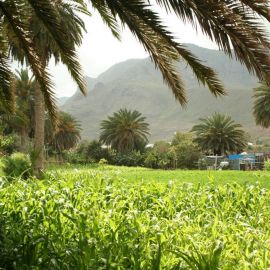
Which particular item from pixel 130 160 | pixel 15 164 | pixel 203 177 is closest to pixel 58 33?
pixel 15 164

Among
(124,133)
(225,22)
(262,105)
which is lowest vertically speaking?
(225,22)

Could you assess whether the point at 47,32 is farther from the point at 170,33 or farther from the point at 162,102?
the point at 162,102

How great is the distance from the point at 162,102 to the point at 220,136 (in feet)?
403

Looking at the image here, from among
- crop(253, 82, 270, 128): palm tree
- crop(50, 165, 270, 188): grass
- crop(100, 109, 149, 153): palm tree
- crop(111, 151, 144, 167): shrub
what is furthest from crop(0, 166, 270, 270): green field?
crop(100, 109, 149, 153): palm tree

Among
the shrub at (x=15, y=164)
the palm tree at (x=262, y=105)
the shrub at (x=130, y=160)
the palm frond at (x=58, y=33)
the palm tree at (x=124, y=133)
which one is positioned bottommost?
the shrub at (x=15, y=164)

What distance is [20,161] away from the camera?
13.7 m

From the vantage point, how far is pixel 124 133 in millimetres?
53531

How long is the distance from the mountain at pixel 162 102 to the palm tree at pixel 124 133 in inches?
2865

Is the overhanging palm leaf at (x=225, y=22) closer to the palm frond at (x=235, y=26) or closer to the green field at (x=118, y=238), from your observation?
the palm frond at (x=235, y=26)

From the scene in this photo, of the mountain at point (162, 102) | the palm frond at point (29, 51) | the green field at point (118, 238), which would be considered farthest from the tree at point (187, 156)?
the mountain at point (162, 102)

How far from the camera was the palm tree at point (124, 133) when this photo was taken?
53406 millimetres

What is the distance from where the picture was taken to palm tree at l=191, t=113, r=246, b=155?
49250 millimetres

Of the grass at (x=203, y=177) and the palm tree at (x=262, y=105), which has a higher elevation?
the palm tree at (x=262, y=105)

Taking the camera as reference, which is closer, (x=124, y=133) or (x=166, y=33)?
(x=166, y=33)
